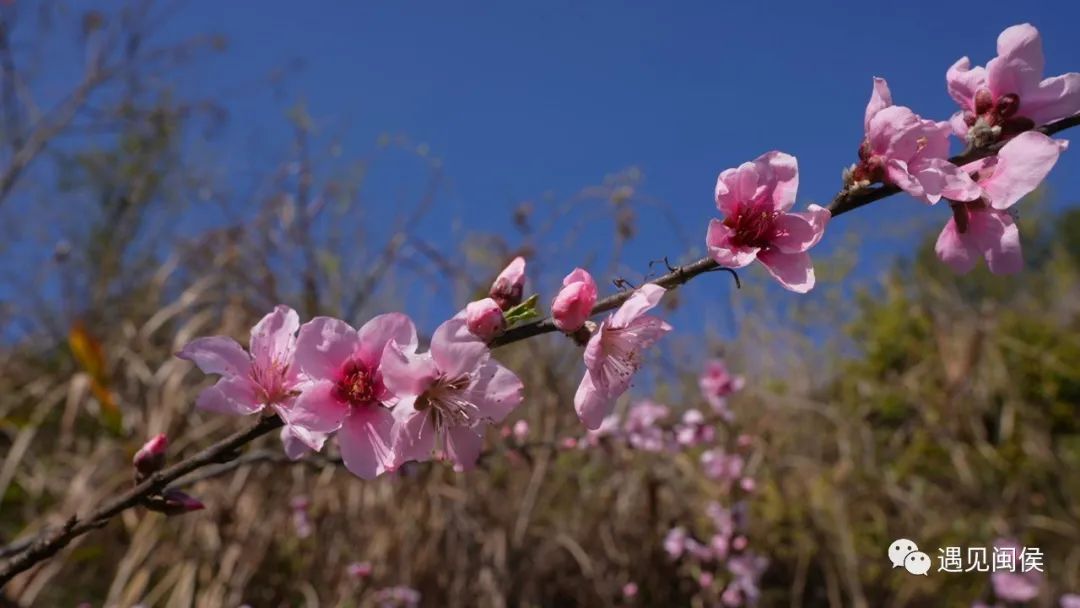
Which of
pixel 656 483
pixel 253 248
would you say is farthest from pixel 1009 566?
pixel 253 248

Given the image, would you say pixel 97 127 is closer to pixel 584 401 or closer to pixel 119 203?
pixel 119 203

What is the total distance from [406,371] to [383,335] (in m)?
0.06

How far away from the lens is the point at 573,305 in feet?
2.15

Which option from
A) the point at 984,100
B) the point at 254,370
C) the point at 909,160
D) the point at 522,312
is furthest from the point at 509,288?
the point at 984,100

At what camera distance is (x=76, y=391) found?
8.82 ft

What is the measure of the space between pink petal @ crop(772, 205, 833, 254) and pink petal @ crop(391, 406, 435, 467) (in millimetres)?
354

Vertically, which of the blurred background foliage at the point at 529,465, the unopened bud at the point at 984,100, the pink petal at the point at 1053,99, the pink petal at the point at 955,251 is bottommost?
the blurred background foliage at the point at 529,465

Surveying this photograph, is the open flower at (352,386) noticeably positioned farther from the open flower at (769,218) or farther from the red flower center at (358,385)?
the open flower at (769,218)

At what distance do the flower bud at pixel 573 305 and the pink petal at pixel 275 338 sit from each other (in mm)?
252

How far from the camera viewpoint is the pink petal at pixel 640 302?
651 mm

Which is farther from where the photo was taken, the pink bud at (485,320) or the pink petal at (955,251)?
the pink petal at (955,251)

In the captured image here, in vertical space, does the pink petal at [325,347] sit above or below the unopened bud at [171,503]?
above

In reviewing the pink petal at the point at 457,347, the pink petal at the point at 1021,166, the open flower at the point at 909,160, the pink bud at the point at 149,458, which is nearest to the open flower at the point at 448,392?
the pink petal at the point at 457,347

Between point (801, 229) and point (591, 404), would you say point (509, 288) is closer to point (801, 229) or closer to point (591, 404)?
point (591, 404)
